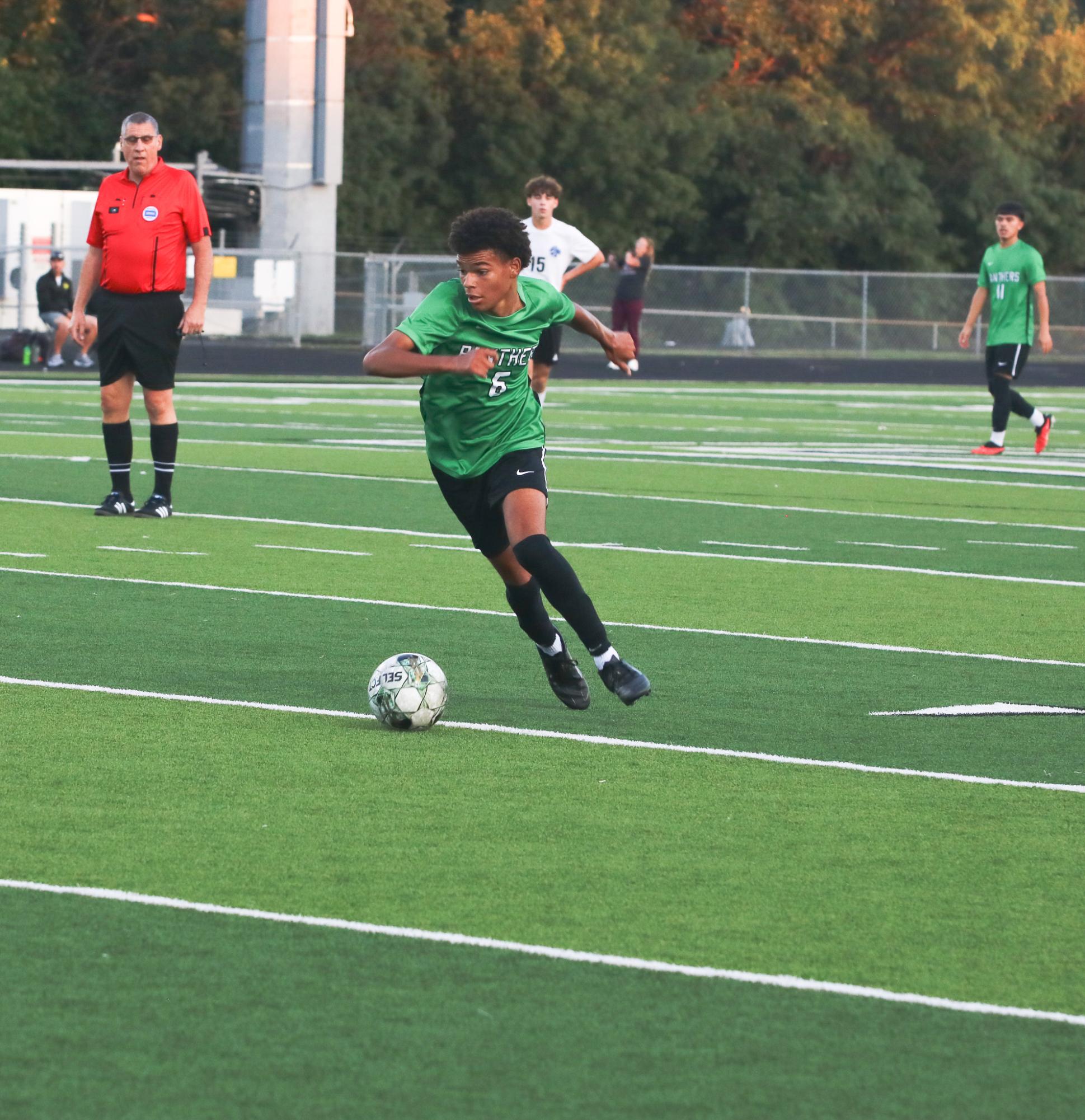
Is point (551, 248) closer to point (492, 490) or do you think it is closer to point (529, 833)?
point (492, 490)

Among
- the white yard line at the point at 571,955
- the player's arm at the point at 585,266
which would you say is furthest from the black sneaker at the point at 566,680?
the player's arm at the point at 585,266

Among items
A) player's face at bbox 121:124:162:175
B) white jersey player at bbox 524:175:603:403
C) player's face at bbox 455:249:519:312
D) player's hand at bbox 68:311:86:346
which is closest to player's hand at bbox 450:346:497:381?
player's face at bbox 455:249:519:312

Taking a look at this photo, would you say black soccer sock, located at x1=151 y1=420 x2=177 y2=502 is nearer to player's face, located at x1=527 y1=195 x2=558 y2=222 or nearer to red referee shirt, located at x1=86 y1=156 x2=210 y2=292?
A: red referee shirt, located at x1=86 y1=156 x2=210 y2=292

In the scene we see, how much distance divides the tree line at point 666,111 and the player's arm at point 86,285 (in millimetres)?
38152

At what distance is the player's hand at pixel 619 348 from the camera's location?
7801mm

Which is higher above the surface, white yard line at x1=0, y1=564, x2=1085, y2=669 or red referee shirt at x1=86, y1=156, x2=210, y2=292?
red referee shirt at x1=86, y1=156, x2=210, y2=292

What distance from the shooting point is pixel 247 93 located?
43656mm

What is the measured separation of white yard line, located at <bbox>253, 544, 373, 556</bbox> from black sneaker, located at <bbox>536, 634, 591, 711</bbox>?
4.35 meters

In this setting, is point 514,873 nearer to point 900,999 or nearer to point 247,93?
point 900,999

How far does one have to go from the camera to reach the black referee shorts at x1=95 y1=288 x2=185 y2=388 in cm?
1260

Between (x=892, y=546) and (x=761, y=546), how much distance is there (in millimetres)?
779

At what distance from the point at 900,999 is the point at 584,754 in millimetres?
2514

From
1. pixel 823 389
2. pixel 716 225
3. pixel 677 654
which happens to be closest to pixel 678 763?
pixel 677 654

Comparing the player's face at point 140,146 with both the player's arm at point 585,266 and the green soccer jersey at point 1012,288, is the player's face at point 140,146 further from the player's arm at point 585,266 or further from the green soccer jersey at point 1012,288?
the green soccer jersey at point 1012,288
